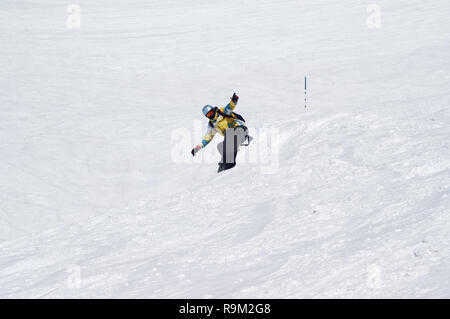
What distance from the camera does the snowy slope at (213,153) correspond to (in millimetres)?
6926

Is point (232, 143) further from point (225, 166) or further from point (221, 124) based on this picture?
point (225, 166)

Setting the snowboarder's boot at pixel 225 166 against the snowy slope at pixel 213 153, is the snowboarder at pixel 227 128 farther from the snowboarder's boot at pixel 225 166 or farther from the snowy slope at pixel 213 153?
the snowy slope at pixel 213 153

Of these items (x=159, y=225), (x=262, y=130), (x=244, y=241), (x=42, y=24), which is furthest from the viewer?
(x=42, y=24)

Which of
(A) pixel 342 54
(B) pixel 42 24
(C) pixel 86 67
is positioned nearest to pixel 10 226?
(C) pixel 86 67

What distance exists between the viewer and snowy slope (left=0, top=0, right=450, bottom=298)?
6926 mm

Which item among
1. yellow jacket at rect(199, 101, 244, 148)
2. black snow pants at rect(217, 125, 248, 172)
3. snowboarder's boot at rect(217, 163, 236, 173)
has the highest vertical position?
yellow jacket at rect(199, 101, 244, 148)

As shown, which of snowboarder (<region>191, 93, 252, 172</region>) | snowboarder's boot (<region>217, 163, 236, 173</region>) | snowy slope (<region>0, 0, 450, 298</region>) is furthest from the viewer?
snowboarder's boot (<region>217, 163, 236, 173</region>)

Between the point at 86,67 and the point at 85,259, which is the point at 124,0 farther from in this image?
the point at 85,259

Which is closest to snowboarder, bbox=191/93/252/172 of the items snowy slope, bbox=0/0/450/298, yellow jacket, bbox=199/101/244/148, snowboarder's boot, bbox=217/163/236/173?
yellow jacket, bbox=199/101/244/148

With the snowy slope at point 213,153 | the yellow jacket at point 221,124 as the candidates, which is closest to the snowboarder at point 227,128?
the yellow jacket at point 221,124

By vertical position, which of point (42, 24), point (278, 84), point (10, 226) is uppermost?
point (42, 24)

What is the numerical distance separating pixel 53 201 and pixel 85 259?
17.0 ft

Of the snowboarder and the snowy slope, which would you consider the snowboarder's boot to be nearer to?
the snowboarder

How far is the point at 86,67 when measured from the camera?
78.1 ft
